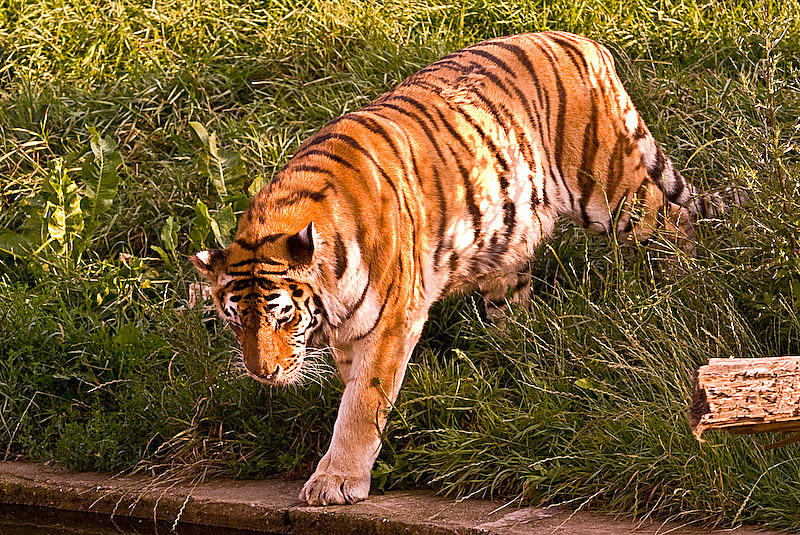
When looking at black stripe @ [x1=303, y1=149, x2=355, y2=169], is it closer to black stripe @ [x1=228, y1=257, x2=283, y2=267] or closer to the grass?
black stripe @ [x1=228, y1=257, x2=283, y2=267]

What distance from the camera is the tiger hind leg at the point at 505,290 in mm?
5301

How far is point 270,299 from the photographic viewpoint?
395 cm

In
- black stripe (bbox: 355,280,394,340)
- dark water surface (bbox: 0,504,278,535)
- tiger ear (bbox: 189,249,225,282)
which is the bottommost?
dark water surface (bbox: 0,504,278,535)

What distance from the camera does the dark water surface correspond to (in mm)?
4219

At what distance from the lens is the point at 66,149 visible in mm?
6973

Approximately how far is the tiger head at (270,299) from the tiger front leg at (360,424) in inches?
10.3

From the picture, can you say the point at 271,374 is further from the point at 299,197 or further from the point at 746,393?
the point at 746,393

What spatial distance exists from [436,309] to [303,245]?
1526mm

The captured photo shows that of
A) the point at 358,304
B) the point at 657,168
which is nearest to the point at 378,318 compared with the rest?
the point at 358,304

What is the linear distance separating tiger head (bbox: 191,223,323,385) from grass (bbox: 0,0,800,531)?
622 millimetres

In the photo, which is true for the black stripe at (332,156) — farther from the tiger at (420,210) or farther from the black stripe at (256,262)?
the black stripe at (256,262)

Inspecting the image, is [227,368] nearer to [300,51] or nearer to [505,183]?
[505,183]

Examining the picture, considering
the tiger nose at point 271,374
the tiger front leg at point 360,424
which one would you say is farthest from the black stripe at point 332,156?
the tiger nose at point 271,374

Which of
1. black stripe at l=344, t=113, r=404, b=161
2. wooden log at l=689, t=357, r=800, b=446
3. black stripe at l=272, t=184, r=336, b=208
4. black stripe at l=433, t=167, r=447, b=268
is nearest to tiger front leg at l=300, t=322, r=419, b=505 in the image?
black stripe at l=433, t=167, r=447, b=268
